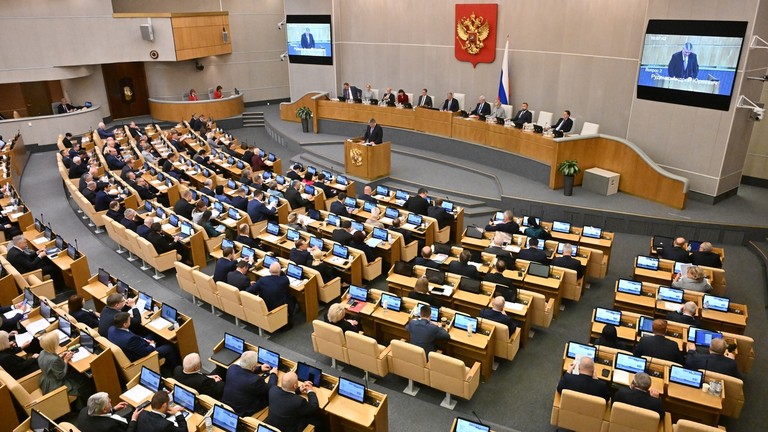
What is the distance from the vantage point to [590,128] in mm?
14828

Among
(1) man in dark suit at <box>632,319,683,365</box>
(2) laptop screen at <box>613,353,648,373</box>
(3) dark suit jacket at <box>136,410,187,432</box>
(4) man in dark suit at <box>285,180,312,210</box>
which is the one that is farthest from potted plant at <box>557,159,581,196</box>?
(3) dark suit jacket at <box>136,410,187,432</box>

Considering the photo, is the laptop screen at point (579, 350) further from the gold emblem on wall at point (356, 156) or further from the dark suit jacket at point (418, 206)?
the gold emblem on wall at point (356, 156)

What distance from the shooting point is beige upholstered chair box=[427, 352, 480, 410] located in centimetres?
672

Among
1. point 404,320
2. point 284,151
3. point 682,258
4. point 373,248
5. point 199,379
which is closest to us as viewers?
point 199,379

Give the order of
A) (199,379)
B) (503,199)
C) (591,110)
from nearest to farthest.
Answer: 1. (199,379)
2. (503,199)
3. (591,110)

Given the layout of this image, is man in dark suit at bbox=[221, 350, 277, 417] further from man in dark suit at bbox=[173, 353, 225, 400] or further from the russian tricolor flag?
the russian tricolor flag

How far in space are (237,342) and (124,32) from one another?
1907 centimetres

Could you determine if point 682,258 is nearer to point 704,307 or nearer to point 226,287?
point 704,307

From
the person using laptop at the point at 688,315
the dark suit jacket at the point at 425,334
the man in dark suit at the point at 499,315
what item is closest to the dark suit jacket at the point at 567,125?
the person using laptop at the point at 688,315

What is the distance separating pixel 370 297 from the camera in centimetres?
851

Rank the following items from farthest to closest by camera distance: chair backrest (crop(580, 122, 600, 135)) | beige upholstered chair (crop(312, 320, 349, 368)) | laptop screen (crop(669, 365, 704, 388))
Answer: chair backrest (crop(580, 122, 600, 135)), beige upholstered chair (crop(312, 320, 349, 368)), laptop screen (crop(669, 365, 704, 388))

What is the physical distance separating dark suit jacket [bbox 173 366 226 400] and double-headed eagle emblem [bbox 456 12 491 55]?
47.5ft

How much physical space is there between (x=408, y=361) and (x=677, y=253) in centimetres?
574

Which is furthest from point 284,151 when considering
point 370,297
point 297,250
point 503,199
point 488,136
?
point 370,297
